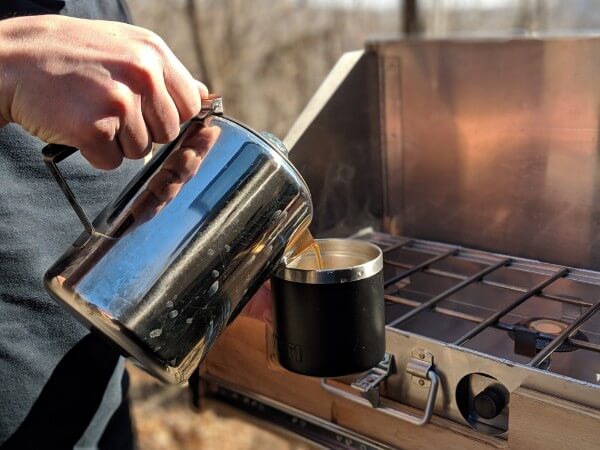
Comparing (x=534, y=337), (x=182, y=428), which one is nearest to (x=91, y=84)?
(x=534, y=337)

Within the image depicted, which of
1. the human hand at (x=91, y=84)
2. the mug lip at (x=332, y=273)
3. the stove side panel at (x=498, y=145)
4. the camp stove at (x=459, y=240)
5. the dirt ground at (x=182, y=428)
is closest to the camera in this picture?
the human hand at (x=91, y=84)

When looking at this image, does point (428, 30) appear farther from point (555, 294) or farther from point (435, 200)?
point (555, 294)

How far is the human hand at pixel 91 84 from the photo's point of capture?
2.10 ft

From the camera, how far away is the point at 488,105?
1346mm

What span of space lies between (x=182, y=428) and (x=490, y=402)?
248cm

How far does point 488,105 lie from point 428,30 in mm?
3009

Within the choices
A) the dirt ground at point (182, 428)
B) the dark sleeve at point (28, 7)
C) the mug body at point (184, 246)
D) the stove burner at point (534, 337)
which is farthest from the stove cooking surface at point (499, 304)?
the dirt ground at point (182, 428)

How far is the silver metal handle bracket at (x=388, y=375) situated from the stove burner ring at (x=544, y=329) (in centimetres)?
19

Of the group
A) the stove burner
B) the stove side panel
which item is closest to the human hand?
the stove burner

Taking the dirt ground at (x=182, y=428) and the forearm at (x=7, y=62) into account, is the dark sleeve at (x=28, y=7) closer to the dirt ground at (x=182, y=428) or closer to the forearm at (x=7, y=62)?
the forearm at (x=7, y=62)

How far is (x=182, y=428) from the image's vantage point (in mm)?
3119

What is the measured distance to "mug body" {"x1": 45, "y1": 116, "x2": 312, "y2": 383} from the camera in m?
0.71

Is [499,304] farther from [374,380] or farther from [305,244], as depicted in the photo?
[305,244]

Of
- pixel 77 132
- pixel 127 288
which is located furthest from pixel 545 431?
pixel 77 132
